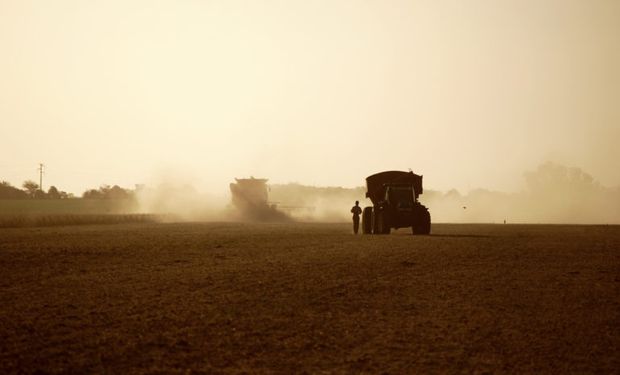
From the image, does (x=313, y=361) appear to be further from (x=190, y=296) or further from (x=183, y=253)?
(x=183, y=253)

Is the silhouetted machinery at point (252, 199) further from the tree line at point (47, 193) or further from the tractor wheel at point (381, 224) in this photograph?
the tree line at point (47, 193)

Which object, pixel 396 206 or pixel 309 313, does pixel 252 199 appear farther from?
pixel 309 313

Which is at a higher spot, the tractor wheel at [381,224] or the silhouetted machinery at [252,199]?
the silhouetted machinery at [252,199]

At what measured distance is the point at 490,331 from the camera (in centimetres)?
852

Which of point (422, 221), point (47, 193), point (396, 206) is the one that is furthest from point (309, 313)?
point (47, 193)

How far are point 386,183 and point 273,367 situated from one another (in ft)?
73.1

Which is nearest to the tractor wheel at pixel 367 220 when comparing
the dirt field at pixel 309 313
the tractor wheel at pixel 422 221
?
the tractor wheel at pixel 422 221

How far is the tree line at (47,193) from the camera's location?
121 m

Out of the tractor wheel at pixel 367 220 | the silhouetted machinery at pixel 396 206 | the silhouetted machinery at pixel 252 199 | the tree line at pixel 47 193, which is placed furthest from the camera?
the tree line at pixel 47 193

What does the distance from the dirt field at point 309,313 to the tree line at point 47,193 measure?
111158 mm

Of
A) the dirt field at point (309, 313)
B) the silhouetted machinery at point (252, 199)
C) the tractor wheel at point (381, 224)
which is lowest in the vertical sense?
the dirt field at point (309, 313)

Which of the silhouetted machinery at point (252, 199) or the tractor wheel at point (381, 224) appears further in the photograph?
the silhouetted machinery at point (252, 199)

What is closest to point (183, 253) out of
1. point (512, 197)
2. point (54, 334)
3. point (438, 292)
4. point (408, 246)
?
point (408, 246)

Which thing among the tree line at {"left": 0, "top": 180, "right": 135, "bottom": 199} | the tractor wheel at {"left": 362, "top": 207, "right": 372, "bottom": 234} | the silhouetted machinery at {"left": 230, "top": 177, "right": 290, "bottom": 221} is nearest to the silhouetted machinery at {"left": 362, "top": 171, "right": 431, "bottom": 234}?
the tractor wheel at {"left": 362, "top": 207, "right": 372, "bottom": 234}
